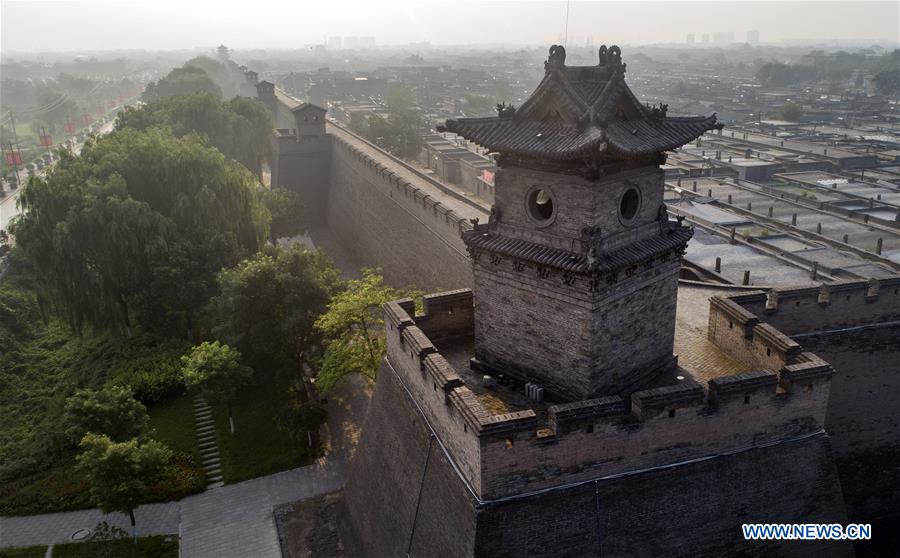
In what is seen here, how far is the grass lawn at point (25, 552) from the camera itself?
13.6 meters

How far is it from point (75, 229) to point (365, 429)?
1227 cm

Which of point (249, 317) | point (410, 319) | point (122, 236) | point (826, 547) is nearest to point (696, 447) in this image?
point (826, 547)

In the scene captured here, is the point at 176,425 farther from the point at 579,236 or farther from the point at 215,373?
the point at 579,236

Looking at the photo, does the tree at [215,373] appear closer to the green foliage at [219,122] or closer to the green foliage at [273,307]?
the green foliage at [273,307]

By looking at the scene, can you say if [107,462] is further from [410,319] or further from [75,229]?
[75,229]

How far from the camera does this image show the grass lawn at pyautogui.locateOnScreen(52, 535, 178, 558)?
1352 centimetres

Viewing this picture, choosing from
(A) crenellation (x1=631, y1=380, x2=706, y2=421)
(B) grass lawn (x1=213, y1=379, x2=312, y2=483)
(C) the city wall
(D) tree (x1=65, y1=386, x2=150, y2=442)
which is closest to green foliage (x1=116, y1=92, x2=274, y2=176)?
(C) the city wall

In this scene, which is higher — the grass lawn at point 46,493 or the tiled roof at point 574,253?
the tiled roof at point 574,253

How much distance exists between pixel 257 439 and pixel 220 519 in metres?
3.14

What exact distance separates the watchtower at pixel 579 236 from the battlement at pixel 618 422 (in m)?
0.80

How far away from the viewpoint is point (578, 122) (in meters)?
9.10

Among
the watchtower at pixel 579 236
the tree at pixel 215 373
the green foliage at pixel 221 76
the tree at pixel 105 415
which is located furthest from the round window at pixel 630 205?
the green foliage at pixel 221 76

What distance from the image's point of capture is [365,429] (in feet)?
44.3

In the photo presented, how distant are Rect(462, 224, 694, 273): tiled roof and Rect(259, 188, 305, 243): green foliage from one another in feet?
67.6
